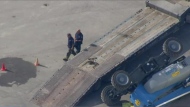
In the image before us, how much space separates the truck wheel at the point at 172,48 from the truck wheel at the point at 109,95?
2.89m

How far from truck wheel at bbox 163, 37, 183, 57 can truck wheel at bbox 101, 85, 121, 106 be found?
114 inches

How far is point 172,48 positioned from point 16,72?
7373 mm

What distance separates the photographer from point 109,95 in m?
19.2

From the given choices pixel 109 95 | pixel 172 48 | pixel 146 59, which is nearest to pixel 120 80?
pixel 109 95

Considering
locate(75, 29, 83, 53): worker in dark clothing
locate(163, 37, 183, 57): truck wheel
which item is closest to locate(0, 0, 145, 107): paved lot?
locate(75, 29, 83, 53): worker in dark clothing

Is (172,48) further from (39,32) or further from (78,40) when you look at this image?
(39,32)

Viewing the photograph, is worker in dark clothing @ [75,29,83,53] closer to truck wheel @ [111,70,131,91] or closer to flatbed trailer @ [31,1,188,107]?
flatbed trailer @ [31,1,188,107]

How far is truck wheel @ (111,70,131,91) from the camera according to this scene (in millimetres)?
18609

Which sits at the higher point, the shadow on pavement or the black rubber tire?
the black rubber tire

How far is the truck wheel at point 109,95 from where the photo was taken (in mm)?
19109

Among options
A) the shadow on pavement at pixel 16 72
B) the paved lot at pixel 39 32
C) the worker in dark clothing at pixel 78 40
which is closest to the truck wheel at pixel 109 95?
the paved lot at pixel 39 32

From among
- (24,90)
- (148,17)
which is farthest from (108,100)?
(148,17)

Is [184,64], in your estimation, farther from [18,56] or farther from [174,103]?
[18,56]

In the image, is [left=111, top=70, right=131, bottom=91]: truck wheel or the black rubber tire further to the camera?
the black rubber tire
